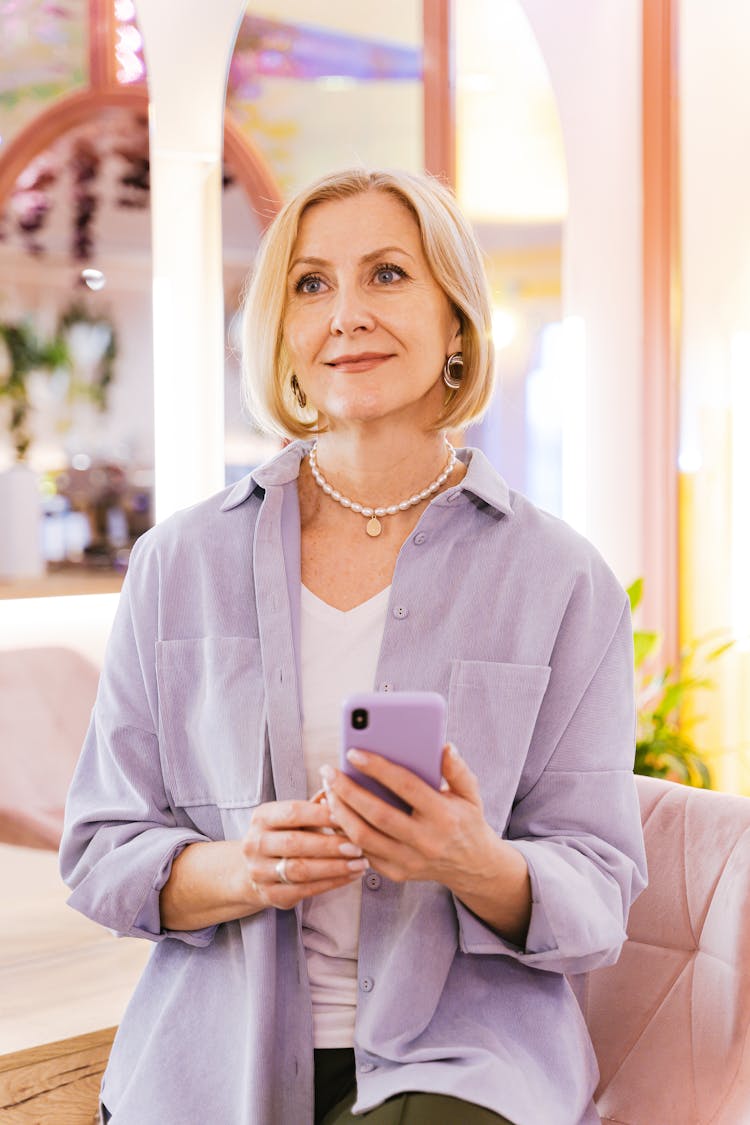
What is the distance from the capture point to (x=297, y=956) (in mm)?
1415

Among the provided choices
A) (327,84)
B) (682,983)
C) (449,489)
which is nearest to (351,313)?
(449,489)

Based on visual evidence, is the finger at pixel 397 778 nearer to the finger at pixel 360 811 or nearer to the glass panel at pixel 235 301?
the finger at pixel 360 811

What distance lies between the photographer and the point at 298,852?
125cm

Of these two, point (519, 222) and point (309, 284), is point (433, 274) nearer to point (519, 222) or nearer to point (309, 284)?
point (309, 284)

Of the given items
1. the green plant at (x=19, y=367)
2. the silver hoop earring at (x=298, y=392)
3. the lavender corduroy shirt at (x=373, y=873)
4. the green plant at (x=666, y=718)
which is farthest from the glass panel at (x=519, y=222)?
the lavender corduroy shirt at (x=373, y=873)

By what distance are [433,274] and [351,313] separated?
0.13m

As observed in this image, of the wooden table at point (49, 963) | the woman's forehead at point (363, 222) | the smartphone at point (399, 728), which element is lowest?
the wooden table at point (49, 963)

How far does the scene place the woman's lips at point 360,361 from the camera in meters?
1.56

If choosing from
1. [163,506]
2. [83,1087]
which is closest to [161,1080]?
[83,1087]

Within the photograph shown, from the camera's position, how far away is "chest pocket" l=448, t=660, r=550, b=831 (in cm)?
144

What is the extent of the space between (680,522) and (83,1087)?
3.55 metres

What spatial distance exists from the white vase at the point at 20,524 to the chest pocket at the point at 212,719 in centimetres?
199

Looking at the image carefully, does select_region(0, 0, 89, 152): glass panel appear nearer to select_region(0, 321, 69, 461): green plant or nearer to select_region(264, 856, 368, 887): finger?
select_region(0, 321, 69, 461): green plant

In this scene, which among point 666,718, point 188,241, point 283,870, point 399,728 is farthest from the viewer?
point 666,718
